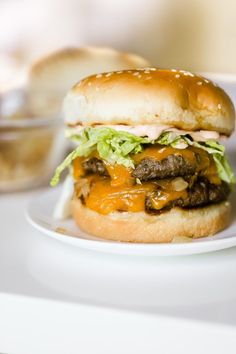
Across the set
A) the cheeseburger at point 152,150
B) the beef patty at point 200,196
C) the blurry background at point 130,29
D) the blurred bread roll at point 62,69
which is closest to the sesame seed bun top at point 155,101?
the cheeseburger at point 152,150

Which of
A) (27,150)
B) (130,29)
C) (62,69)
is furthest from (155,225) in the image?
(130,29)

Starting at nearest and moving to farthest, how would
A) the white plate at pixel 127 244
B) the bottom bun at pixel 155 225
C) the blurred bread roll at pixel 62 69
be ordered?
the white plate at pixel 127 244
the bottom bun at pixel 155 225
the blurred bread roll at pixel 62 69

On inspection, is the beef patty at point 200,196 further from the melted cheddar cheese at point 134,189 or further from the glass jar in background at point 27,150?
the glass jar in background at point 27,150

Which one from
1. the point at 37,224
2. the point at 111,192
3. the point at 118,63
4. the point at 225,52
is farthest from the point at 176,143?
the point at 225,52

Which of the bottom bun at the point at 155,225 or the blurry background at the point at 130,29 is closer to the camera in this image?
the bottom bun at the point at 155,225

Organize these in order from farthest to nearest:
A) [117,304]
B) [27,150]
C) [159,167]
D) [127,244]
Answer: [27,150], [159,167], [127,244], [117,304]

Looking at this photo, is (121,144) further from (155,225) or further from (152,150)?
(155,225)
